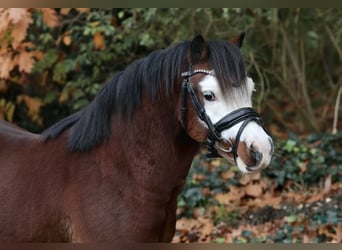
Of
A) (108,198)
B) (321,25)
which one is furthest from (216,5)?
Result: (321,25)

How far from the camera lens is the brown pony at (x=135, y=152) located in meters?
2.76

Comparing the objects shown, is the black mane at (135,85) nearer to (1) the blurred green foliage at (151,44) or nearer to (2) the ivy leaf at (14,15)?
(2) the ivy leaf at (14,15)

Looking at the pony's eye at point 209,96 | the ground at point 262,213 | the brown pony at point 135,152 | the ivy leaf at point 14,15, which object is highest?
the ivy leaf at point 14,15

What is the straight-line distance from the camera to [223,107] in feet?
8.91

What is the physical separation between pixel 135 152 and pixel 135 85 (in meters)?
0.31

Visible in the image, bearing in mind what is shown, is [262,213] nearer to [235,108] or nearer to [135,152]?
[135,152]

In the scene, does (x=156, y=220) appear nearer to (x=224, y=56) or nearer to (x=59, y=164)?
(x=59, y=164)

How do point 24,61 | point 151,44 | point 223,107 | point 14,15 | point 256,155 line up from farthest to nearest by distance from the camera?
point 151,44
point 24,61
point 14,15
point 223,107
point 256,155

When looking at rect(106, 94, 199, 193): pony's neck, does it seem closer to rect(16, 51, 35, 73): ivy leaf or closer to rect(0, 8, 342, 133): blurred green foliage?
rect(16, 51, 35, 73): ivy leaf

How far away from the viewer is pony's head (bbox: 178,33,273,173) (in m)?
2.63

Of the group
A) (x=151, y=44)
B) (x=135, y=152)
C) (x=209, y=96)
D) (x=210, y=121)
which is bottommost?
(x=135, y=152)

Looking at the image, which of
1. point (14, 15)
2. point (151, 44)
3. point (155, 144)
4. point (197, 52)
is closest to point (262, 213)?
point (151, 44)

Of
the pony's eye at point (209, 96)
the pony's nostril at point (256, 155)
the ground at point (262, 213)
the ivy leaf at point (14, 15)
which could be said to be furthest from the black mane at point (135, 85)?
the ground at point (262, 213)

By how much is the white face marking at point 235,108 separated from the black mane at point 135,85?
8cm
